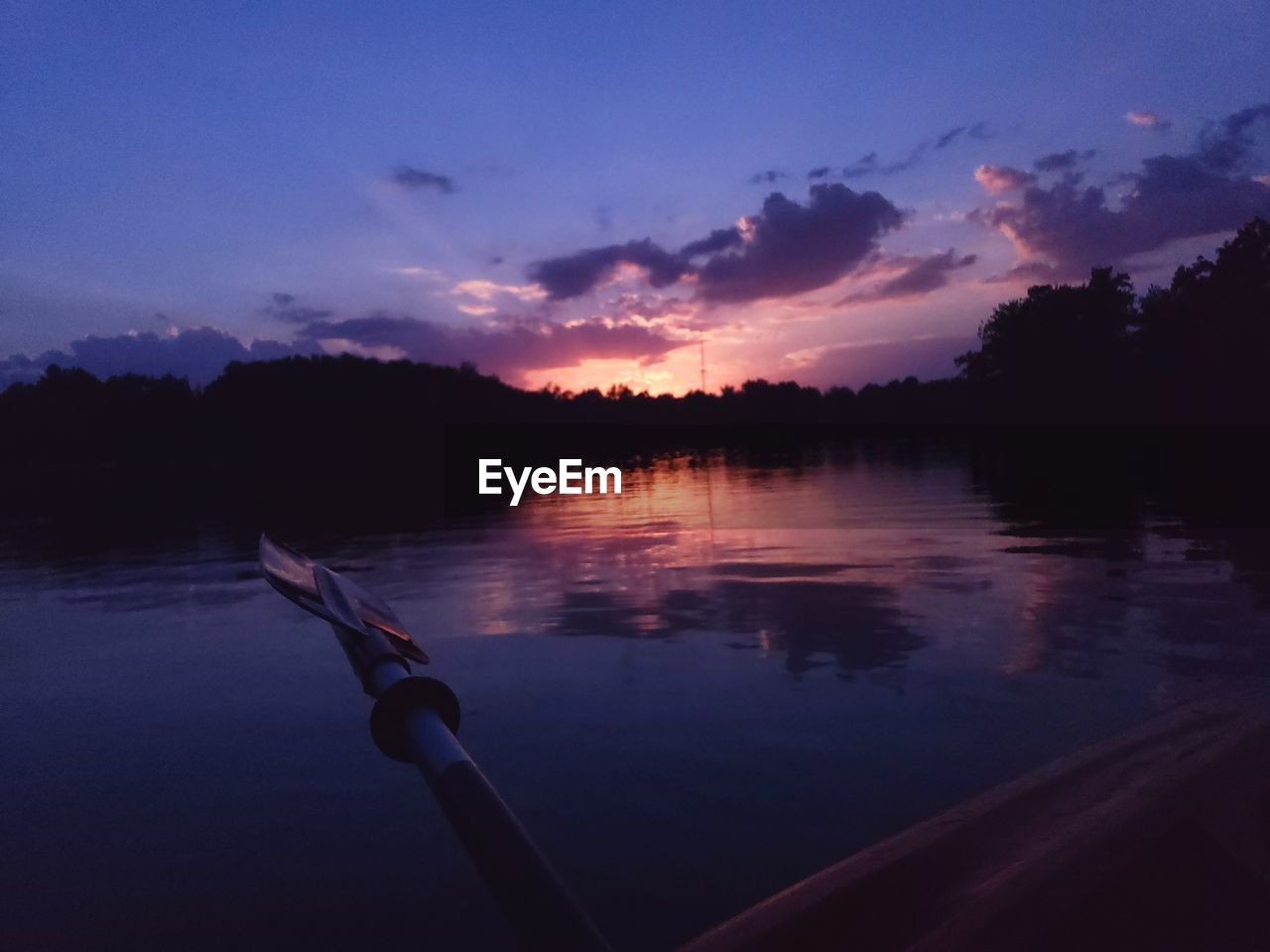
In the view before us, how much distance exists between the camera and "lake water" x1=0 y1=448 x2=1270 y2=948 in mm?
3947

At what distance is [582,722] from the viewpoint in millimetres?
5953

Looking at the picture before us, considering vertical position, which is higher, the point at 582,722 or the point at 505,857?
the point at 505,857

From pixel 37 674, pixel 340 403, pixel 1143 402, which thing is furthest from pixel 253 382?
pixel 37 674

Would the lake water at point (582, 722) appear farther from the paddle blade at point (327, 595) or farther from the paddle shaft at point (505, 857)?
the paddle shaft at point (505, 857)

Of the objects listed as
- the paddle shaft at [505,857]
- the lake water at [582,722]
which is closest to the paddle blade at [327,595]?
the paddle shaft at [505,857]

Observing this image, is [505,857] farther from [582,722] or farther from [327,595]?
[582,722]

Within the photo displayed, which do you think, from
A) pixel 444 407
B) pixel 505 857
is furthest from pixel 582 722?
pixel 444 407

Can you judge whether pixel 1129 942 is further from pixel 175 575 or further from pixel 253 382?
pixel 253 382

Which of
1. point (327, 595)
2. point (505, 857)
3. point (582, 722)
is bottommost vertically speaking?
point (582, 722)

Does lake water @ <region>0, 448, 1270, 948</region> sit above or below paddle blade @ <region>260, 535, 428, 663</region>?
below

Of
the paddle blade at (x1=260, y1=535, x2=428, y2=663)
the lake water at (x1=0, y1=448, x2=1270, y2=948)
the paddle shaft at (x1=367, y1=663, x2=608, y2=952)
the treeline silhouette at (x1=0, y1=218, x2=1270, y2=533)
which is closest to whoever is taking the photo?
the paddle shaft at (x1=367, y1=663, x2=608, y2=952)

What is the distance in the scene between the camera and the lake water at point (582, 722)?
3.95 meters

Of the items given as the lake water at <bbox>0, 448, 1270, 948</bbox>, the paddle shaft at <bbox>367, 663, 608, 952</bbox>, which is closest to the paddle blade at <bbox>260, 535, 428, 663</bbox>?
the paddle shaft at <bbox>367, 663, 608, 952</bbox>

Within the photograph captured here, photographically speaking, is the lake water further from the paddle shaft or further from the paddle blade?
the paddle shaft
